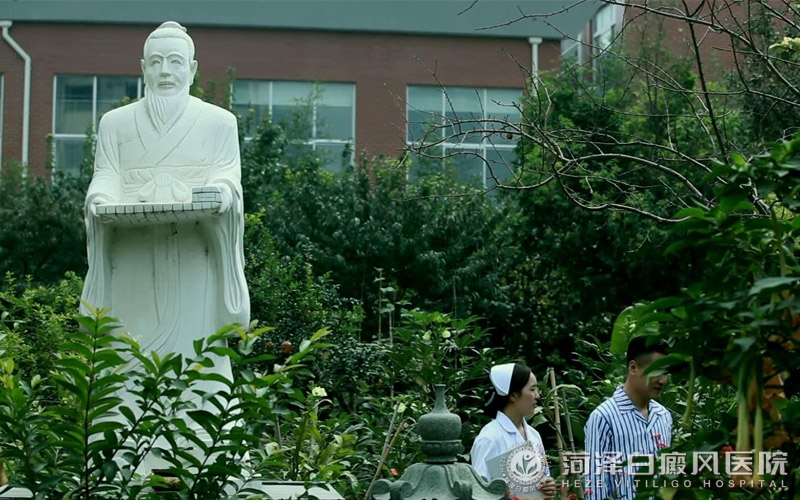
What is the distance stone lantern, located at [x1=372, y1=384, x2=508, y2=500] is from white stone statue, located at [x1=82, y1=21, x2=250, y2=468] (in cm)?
293

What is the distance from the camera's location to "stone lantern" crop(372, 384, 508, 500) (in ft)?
11.6

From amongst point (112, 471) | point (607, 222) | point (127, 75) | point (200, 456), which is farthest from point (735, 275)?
point (127, 75)

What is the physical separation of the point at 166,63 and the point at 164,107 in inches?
10.4

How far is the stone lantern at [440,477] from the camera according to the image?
11.6 feet

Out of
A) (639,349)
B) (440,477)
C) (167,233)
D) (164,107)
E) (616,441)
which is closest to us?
(440,477)

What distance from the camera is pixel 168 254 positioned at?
6.57 meters

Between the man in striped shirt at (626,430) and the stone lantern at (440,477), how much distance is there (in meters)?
1.22

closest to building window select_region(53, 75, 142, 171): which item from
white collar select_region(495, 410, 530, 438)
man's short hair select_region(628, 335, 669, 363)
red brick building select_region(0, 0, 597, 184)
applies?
red brick building select_region(0, 0, 597, 184)

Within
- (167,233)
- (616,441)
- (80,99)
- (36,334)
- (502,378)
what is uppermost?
(80,99)

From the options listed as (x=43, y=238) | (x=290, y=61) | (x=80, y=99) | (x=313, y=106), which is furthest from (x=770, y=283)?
(x=80, y=99)

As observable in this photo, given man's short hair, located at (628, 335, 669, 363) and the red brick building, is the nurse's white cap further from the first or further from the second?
the red brick building

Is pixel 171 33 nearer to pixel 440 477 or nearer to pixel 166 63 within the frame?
pixel 166 63

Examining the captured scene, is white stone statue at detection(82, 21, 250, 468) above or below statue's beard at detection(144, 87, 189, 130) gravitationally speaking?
below

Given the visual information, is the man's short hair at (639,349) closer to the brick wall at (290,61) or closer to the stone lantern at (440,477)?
the stone lantern at (440,477)
